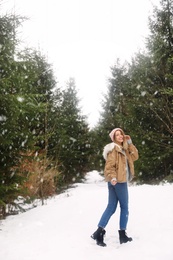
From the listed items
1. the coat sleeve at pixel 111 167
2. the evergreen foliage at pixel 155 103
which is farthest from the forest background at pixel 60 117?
the coat sleeve at pixel 111 167

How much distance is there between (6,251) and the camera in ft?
16.7

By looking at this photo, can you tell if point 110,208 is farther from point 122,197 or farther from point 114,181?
point 114,181

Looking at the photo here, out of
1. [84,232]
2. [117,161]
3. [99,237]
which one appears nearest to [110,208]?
[99,237]

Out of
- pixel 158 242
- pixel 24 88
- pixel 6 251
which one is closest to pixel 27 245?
pixel 6 251

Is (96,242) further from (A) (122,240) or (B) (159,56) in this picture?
(B) (159,56)

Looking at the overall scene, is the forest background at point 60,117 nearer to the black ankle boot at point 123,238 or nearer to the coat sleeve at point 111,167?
the coat sleeve at point 111,167

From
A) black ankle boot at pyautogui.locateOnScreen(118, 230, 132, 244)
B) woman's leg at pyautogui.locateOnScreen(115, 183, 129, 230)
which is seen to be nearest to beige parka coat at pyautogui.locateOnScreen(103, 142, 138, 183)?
A: woman's leg at pyautogui.locateOnScreen(115, 183, 129, 230)

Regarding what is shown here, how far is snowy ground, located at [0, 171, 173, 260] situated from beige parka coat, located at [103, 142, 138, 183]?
1.18 metres

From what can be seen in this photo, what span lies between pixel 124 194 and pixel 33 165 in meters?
7.53

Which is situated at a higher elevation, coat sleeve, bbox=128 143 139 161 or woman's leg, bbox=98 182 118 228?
coat sleeve, bbox=128 143 139 161

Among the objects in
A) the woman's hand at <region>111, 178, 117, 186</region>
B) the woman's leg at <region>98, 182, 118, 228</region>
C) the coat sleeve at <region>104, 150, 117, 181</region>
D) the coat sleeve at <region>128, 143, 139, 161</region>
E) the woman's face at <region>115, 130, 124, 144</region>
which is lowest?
the woman's leg at <region>98, 182, 118, 228</region>

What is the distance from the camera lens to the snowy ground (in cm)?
475

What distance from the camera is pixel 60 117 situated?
17.2 meters

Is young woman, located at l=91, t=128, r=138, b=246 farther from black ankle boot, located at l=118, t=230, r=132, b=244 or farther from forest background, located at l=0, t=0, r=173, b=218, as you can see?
forest background, located at l=0, t=0, r=173, b=218
